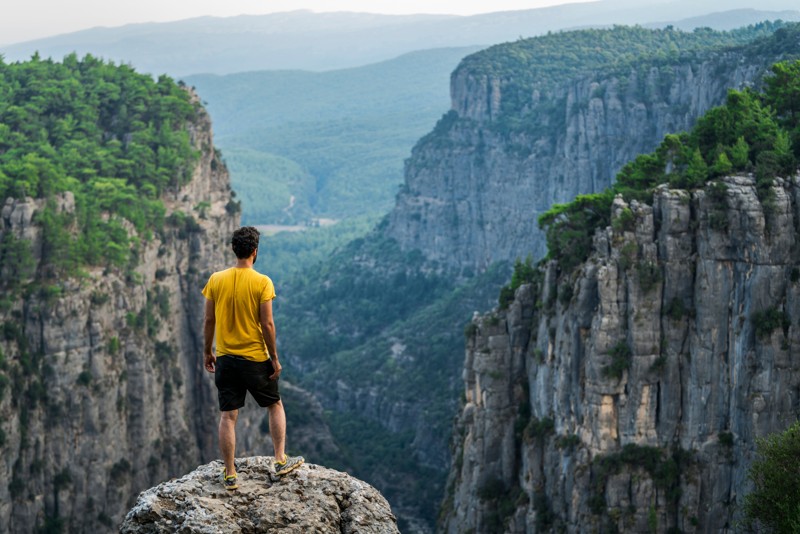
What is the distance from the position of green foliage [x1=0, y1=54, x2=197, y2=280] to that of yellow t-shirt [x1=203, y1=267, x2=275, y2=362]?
65372 millimetres

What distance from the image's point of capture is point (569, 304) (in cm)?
7394

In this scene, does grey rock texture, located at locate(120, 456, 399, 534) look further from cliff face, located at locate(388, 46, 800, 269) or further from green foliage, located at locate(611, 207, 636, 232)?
cliff face, located at locate(388, 46, 800, 269)

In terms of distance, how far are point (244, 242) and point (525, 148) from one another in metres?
146

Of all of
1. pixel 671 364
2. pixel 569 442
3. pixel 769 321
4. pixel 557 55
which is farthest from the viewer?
pixel 557 55

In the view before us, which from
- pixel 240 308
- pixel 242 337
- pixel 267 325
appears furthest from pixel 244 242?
pixel 242 337

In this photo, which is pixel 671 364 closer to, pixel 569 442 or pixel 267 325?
pixel 569 442

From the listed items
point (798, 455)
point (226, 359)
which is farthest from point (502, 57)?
point (226, 359)

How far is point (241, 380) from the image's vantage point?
83.4 feet

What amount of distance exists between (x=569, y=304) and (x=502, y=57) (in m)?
113

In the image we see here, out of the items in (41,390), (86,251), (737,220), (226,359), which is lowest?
(41,390)

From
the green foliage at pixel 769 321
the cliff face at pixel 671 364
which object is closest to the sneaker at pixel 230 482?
the green foliage at pixel 769 321

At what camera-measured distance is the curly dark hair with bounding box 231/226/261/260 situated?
2495cm

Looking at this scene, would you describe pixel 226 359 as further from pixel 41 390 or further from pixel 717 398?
pixel 41 390

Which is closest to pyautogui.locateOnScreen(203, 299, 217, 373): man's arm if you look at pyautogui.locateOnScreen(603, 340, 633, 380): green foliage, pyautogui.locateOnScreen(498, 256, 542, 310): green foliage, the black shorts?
the black shorts
